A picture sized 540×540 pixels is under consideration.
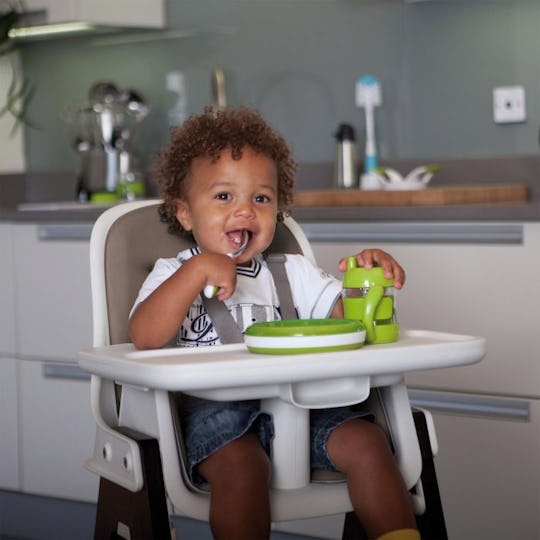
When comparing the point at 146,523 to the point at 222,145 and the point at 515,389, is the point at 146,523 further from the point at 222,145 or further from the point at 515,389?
the point at 515,389

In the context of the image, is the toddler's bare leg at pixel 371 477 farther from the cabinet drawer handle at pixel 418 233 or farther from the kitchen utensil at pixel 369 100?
the kitchen utensil at pixel 369 100

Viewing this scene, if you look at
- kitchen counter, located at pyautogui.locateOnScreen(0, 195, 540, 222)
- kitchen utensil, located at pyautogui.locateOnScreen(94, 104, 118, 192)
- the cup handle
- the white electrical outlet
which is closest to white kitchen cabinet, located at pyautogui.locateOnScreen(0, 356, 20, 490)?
kitchen counter, located at pyautogui.locateOnScreen(0, 195, 540, 222)

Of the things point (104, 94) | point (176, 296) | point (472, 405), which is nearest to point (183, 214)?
point (176, 296)

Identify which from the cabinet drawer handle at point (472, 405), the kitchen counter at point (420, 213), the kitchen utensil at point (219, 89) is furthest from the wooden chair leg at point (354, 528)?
the kitchen utensil at point (219, 89)

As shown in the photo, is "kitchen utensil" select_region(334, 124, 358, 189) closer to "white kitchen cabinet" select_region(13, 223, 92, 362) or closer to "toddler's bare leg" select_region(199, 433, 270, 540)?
"white kitchen cabinet" select_region(13, 223, 92, 362)

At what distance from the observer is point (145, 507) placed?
1.65 meters

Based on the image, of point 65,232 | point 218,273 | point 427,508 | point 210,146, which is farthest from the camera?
point 65,232

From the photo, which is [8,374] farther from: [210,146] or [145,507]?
[145,507]

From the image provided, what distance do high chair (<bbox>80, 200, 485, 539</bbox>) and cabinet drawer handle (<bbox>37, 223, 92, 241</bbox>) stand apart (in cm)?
105

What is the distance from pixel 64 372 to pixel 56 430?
156mm

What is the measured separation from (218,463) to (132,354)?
0.65 feet

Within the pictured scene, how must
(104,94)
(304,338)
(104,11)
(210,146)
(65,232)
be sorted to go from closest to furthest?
(304,338) < (210,146) < (65,232) < (104,11) < (104,94)

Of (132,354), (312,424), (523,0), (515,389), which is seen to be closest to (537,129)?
(523,0)

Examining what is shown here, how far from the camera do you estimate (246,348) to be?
1.66 metres
